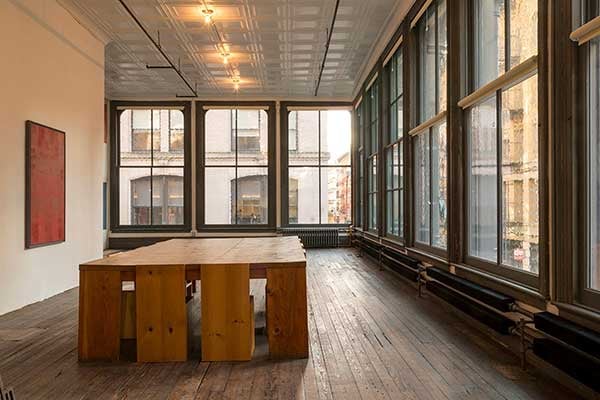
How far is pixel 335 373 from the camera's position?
11.4ft

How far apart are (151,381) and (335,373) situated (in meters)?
1.27

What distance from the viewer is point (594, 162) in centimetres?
305

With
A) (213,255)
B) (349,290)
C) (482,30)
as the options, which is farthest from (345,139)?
(213,255)

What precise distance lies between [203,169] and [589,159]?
11667 mm

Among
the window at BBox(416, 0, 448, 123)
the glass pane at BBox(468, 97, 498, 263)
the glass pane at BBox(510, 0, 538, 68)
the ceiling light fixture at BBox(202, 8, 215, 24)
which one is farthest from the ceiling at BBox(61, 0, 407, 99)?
the glass pane at BBox(510, 0, 538, 68)

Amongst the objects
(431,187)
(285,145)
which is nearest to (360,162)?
(285,145)

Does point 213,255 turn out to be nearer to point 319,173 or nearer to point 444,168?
point 444,168

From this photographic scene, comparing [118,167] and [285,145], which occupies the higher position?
[285,145]

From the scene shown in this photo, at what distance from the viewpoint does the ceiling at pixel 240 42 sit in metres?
7.70

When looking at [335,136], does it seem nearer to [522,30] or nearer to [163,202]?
[163,202]

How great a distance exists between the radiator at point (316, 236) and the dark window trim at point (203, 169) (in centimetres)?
61

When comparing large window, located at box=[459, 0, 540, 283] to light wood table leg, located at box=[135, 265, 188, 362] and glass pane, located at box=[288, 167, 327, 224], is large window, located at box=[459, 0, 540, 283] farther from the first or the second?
glass pane, located at box=[288, 167, 327, 224]

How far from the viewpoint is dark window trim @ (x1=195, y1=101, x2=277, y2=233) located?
13.8m

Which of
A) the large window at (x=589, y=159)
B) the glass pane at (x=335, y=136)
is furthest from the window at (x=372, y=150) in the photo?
the large window at (x=589, y=159)
